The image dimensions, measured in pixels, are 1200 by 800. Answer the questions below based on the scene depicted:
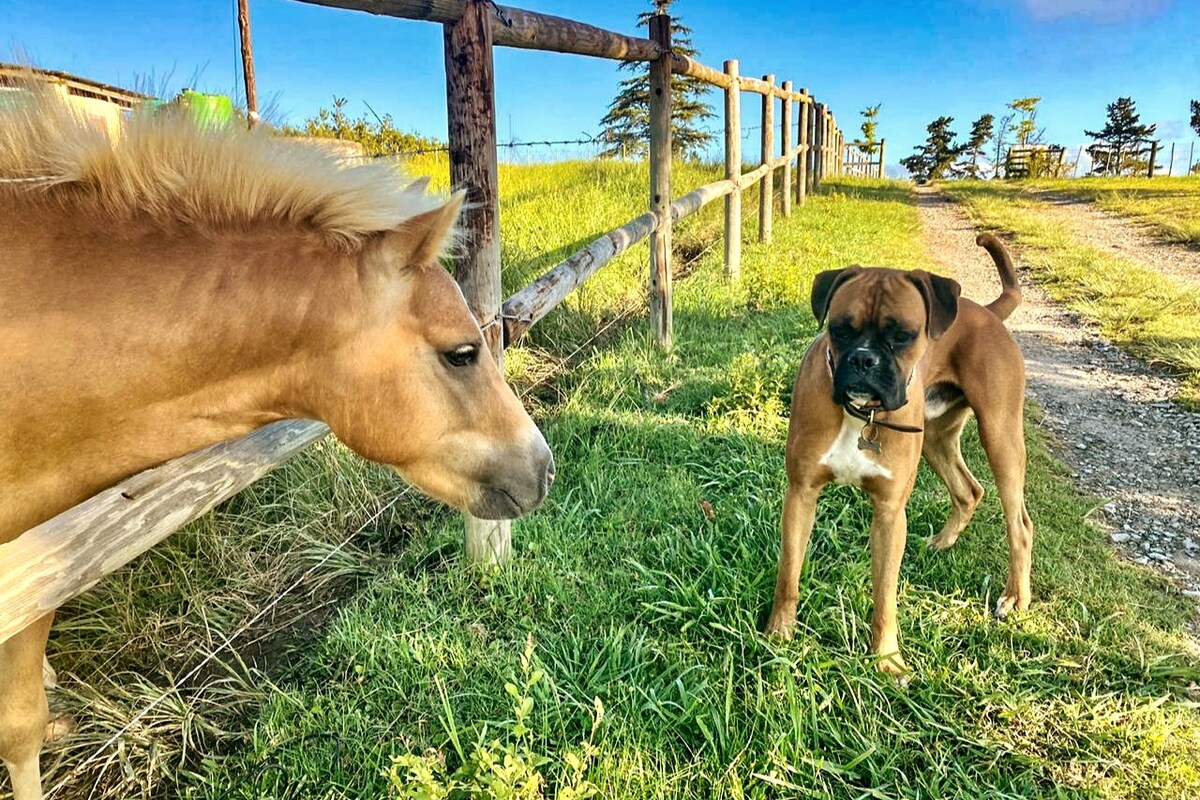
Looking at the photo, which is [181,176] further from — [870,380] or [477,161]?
[870,380]

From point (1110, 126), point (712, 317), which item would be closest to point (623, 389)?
point (712, 317)

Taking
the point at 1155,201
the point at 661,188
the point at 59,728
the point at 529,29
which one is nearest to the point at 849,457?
the point at 529,29

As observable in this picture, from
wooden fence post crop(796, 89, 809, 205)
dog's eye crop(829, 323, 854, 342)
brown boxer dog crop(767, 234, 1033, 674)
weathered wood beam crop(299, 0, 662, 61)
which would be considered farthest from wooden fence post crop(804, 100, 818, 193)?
dog's eye crop(829, 323, 854, 342)

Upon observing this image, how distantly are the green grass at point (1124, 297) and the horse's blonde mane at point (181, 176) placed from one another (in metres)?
5.67

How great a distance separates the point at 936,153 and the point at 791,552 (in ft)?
186

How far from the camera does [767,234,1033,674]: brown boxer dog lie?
2352 mm

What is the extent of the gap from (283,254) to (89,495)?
62cm

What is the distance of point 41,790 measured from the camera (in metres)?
2.01

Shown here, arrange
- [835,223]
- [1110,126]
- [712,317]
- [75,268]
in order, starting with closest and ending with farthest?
[75,268], [712,317], [835,223], [1110,126]

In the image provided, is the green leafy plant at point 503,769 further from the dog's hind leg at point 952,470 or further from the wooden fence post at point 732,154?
the wooden fence post at point 732,154

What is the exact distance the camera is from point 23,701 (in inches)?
72.2

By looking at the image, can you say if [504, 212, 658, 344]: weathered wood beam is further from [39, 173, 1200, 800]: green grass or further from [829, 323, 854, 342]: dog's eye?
[829, 323, 854, 342]: dog's eye

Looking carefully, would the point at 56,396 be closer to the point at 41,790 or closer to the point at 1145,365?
the point at 41,790

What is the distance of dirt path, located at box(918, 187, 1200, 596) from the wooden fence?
281cm
